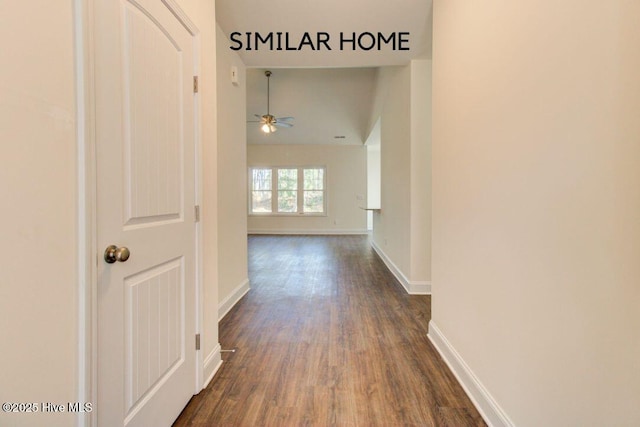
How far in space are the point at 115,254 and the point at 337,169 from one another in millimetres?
8228

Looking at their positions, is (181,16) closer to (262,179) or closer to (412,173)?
(412,173)

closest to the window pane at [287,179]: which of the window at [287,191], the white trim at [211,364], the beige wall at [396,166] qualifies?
the window at [287,191]

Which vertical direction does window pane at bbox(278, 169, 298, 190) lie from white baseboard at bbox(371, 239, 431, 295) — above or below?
above

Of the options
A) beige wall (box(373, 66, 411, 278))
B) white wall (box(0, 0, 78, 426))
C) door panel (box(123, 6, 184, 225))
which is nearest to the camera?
white wall (box(0, 0, 78, 426))

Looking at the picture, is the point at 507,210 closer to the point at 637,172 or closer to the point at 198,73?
the point at 637,172

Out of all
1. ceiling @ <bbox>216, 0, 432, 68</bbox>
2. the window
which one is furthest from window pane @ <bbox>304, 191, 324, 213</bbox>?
ceiling @ <bbox>216, 0, 432, 68</bbox>

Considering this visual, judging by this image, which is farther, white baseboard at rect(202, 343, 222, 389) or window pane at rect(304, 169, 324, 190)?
window pane at rect(304, 169, 324, 190)

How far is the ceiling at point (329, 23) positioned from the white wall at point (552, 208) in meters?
0.93

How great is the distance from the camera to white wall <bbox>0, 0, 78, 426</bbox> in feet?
2.40

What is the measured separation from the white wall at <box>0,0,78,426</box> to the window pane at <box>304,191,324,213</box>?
8.33m

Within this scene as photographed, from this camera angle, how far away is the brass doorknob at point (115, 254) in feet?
3.45

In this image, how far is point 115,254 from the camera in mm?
1077

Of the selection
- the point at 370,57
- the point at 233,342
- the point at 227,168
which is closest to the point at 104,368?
the point at 233,342

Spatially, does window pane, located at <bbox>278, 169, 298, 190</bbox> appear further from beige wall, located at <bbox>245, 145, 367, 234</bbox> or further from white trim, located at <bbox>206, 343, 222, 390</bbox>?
white trim, located at <bbox>206, 343, 222, 390</bbox>
